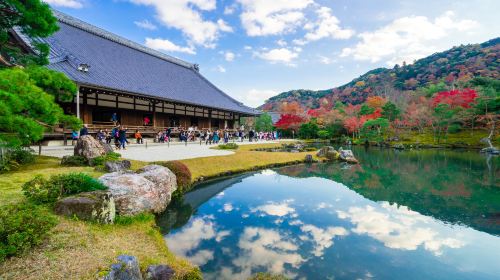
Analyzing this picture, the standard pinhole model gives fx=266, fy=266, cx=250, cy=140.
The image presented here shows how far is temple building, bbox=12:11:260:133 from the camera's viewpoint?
1906cm

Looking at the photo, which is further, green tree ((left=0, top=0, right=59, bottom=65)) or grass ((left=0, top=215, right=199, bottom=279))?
green tree ((left=0, top=0, right=59, bottom=65))

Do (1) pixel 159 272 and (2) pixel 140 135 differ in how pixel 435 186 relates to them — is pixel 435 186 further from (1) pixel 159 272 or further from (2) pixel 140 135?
(2) pixel 140 135

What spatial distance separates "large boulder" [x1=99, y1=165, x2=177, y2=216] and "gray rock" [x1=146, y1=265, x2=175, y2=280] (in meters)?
2.82

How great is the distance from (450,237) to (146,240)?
8184mm

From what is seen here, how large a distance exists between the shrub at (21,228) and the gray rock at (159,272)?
6.07 ft

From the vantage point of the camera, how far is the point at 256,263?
5809mm

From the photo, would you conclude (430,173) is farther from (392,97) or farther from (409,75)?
(409,75)

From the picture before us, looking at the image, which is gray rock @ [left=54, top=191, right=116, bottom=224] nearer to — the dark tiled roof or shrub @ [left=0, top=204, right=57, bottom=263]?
shrub @ [left=0, top=204, right=57, bottom=263]

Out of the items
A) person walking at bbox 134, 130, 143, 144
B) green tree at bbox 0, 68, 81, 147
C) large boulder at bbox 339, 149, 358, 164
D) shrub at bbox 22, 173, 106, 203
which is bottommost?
large boulder at bbox 339, 149, 358, 164

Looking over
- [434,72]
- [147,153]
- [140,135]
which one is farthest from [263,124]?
[434,72]

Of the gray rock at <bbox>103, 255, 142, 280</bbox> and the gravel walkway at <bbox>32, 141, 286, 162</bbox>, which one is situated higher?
the gravel walkway at <bbox>32, 141, 286, 162</bbox>

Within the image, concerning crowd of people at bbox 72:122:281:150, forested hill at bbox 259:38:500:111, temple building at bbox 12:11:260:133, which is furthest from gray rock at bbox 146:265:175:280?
forested hill at bbox 259:38:500:111

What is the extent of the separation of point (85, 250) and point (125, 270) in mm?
983

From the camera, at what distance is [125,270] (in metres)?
4.10
